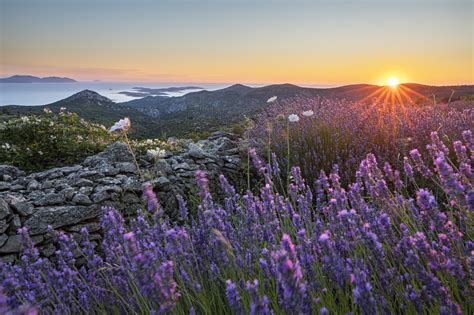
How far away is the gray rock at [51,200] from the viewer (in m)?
3.45

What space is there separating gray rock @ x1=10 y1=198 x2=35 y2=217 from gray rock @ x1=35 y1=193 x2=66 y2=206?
104 mm

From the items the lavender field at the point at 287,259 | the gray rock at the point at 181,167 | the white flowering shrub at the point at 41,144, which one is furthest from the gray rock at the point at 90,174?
the lavender field at the point at 287,259

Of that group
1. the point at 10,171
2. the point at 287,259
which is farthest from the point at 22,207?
the point at 287,259

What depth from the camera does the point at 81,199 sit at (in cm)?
350

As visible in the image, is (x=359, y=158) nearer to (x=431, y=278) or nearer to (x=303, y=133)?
(x=303, y=133)

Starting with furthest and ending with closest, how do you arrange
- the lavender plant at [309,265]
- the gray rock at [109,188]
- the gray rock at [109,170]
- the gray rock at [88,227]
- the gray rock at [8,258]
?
1. the gray rock at [109,170]
2. the gray rock at [109,188]
3. the gray rock at [88,227]
4. the gray rock at [8,258]
5. the lavender plant at [309,265]

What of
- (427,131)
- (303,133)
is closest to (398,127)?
(427,131)

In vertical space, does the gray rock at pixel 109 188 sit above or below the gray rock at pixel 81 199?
above

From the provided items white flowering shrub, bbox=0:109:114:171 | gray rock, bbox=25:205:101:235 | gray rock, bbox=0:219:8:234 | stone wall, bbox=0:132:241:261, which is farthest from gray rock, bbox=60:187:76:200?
white flowering shrub, bbox=0:109:114:171

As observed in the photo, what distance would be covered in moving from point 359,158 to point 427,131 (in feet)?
2.87

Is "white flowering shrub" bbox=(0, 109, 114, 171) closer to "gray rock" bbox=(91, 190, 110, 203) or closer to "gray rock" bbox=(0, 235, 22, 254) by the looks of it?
"gray rock" bbox=(91, 190, 110, 203)

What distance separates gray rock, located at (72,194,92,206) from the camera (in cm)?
349

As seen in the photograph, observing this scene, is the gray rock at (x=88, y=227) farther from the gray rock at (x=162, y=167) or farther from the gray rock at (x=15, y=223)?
the gray rock at (x=162, y=167)

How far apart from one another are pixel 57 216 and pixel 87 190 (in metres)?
0.38
